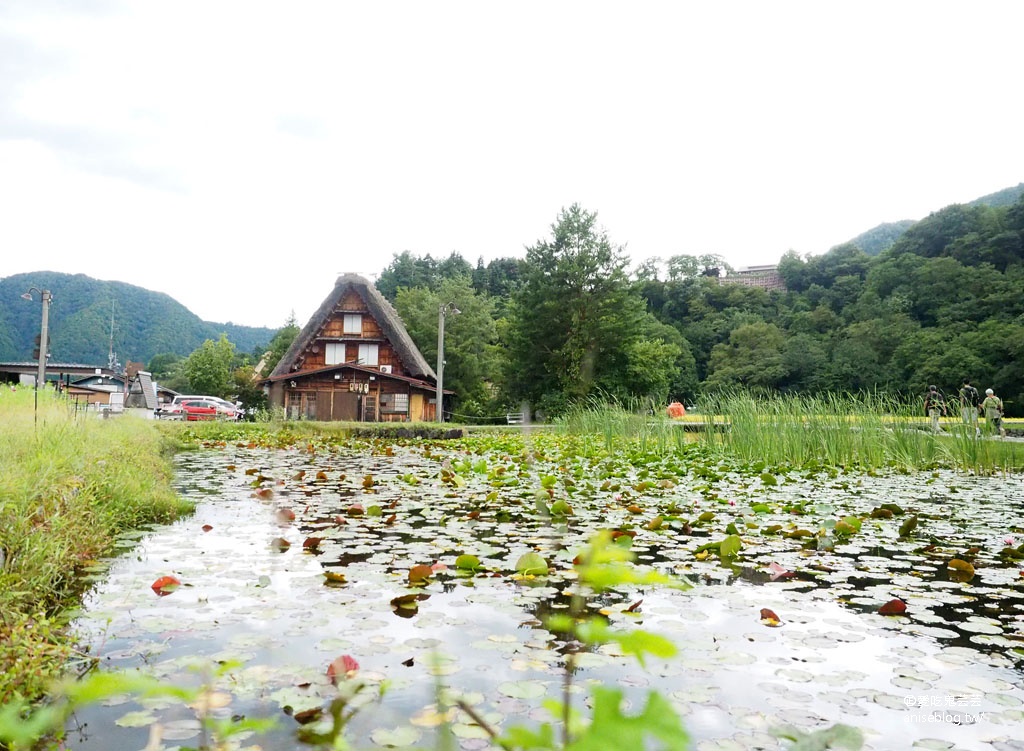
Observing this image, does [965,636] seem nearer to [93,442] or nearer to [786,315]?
[93,442]

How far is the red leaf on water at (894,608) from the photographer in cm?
284

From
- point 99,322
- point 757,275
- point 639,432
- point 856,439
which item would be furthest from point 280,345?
point 757,275

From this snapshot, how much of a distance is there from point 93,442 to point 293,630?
5.20 m

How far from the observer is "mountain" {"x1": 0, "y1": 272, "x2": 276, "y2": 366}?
3167 inches

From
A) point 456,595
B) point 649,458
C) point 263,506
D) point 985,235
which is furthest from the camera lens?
point 985,235

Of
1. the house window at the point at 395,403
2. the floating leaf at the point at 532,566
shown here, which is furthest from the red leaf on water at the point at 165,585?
the house window at the point at 395,403

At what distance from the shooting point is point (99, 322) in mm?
87562

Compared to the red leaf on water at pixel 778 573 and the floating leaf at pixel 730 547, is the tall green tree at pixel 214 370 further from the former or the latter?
the red leaf on water at pixel 778 573

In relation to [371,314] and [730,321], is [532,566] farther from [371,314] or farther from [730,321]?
[730,321]

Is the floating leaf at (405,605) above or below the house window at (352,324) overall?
below

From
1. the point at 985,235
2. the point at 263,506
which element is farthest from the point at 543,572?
the point at 985,235

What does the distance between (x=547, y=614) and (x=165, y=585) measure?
5.78 feet

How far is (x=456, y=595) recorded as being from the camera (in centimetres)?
317

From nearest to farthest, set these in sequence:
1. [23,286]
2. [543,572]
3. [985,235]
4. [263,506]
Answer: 1. [543,572]
2. [263,506]
3. [985,235]
4. [23,286]
